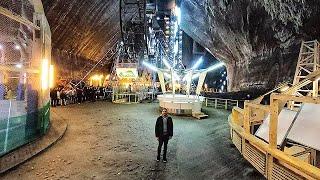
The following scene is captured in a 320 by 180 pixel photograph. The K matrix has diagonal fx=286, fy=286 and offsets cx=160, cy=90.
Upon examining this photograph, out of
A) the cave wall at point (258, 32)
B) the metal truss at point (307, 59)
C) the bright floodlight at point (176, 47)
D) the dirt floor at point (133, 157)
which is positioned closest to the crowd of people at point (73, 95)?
the dirt floor at point (133, 157)

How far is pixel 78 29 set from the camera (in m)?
26.4

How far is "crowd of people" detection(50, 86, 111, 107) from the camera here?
23078mm

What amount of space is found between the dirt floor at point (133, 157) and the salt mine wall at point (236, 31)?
7836mm

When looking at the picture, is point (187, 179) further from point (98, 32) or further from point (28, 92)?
point (98, 32)

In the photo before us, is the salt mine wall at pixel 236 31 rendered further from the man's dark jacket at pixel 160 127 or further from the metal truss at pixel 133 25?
the man's dark jacket at pixel 160 127

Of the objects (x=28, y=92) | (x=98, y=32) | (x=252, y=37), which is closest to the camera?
(x=28, y=92)

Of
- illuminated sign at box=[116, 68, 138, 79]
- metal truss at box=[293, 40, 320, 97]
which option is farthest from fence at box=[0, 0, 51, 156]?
illuminated sign at box=[116, 68, 138, 79]

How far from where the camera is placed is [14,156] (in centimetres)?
823

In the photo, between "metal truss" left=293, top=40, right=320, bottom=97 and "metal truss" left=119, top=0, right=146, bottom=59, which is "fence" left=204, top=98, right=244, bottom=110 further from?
"metal truss" left=119, top=0, right=146, bottom=59

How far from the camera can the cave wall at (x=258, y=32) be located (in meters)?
Answer: 15.8

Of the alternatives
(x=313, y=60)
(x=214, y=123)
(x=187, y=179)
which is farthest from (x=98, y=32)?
(x=187, y=179)

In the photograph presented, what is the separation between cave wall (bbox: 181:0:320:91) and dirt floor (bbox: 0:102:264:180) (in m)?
7.57

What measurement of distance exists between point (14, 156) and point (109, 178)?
319 centimetres

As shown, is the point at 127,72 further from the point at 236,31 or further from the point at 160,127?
the point at 160,127
